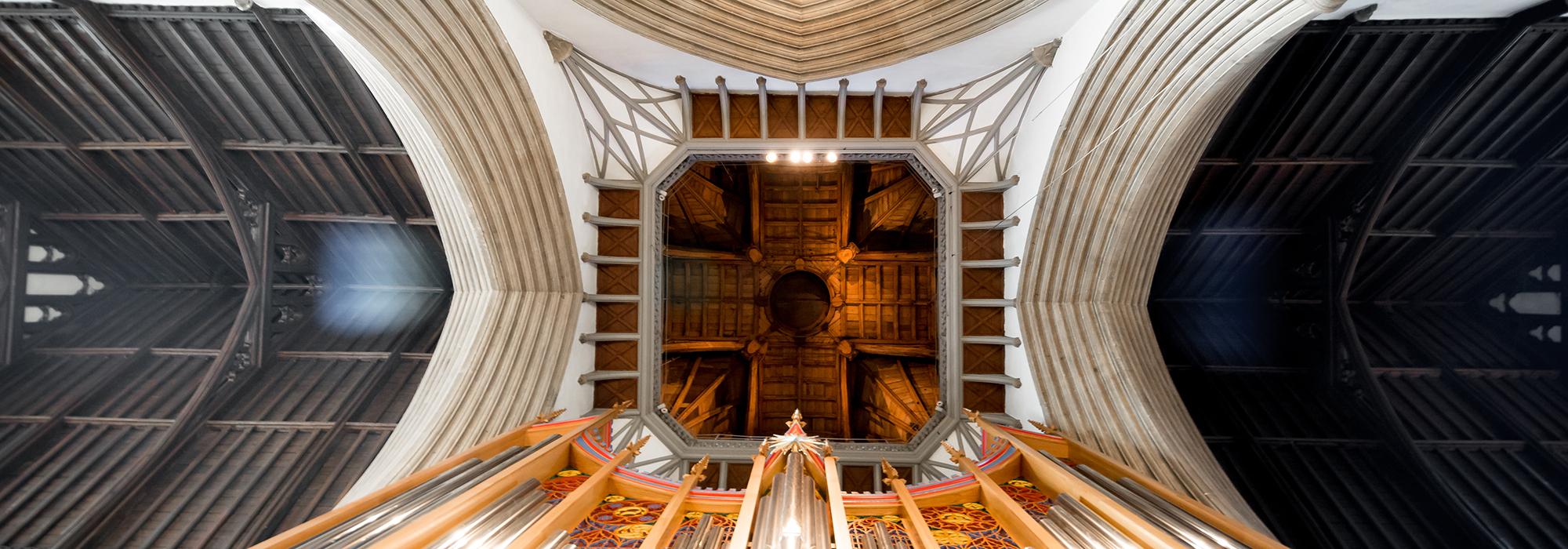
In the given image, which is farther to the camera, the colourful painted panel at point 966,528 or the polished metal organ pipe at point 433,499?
the colourful painted panel at point 966,528

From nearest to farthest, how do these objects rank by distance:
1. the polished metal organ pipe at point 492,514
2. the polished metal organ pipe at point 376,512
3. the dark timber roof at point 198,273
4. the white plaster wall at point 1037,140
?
the polished metal organ pipe at point 376,512 → the polished metal organ pipe at point 492,514 → the white plaster wall at point 1037,140 → the dark timber roof at point 198,273

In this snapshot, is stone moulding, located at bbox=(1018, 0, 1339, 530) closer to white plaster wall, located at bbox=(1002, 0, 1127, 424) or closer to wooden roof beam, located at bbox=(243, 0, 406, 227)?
white plaster wall, located at bbox=(1002, 0, 1127, 424)

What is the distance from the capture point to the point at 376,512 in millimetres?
4676

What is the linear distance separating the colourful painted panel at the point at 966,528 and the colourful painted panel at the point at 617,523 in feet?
8.54

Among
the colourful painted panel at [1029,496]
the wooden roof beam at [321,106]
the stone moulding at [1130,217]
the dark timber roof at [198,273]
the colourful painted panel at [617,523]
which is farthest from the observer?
the dark timber roof at [198,273]

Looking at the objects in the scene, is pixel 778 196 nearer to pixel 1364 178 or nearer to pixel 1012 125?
pixel 1012 125

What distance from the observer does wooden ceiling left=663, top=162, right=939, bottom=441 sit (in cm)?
1567

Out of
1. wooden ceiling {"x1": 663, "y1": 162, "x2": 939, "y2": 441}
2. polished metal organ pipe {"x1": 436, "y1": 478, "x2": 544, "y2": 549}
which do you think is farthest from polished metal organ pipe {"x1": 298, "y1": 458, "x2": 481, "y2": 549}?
wooden ceiling {"x1": 663, "y1": 162, "x2": 939, "y2": 441}

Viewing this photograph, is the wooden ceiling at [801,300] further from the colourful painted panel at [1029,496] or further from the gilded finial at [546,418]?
the colourful painted panel at [1029,496]

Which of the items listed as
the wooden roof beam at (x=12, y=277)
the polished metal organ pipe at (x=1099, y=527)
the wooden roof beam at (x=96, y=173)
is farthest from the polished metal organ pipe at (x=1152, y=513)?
the wooden roof beam at (x=12, y=277)

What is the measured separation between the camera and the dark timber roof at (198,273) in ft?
25.9

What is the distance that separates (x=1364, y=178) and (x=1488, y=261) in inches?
130

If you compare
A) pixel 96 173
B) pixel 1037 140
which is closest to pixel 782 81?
pixel 1037 140

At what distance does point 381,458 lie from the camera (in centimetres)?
781
